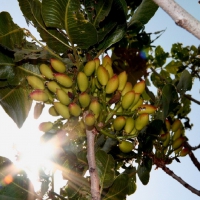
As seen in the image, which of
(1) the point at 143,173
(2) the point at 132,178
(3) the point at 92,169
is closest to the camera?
(3) the point at 92,169

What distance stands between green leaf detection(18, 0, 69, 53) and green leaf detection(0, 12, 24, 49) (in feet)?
0.27

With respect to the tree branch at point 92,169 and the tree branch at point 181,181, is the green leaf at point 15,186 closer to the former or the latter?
the tree branch at point 92,169

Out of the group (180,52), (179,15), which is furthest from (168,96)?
(180,52)

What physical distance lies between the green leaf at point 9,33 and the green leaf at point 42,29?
8 centimetres

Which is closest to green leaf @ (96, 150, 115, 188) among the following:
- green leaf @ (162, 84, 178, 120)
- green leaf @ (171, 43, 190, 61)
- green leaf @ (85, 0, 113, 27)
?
green leaf @ (162, 84, 178, 120)

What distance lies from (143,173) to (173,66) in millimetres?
1871

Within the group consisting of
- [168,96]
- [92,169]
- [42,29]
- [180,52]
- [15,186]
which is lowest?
[15,186]

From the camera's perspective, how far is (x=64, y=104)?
1.58 meters

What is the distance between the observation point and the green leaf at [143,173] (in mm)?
2055

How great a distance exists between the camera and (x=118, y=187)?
69.2 inches

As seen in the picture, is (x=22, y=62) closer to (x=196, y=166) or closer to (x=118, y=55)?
(x=118, y=55)

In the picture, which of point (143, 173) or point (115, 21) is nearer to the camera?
point (115, 21)

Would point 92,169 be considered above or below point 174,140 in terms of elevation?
below

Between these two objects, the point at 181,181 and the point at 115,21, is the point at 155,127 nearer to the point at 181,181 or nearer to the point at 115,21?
the point at 181,181
